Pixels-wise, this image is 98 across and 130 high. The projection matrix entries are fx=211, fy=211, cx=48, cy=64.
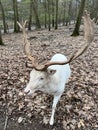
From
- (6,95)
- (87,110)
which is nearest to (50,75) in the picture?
(87,110)

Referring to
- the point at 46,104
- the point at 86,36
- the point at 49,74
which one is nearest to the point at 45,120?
the point at 46,104

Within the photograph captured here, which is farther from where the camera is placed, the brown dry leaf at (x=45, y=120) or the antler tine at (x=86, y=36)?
the brown dry leaf at (x=45, y=120)

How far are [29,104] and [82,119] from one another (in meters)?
1.56

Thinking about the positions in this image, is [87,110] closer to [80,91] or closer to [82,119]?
[82,119]

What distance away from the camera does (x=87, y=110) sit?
585 centimetres

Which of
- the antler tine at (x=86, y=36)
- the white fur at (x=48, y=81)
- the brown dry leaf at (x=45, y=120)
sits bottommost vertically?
the brown dry leaf at (x=45, y=120)

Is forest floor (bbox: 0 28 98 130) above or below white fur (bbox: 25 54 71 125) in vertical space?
below

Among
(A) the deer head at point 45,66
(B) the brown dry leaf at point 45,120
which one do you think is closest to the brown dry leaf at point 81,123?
(B) the brown dry leaf at point 45,120

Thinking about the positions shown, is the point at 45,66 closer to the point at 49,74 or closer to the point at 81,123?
the point at 49,74

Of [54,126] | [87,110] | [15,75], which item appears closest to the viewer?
[54,126]

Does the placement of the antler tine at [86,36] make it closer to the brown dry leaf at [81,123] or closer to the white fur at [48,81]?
the white fur at [48,81]

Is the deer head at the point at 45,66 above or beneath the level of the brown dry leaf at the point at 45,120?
above

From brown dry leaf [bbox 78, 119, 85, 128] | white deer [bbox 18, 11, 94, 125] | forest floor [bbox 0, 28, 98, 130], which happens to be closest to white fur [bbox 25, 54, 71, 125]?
white deer [bbox 18, 11, 94, 125]

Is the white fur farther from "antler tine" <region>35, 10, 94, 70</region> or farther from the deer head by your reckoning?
"antler tine" <region>35, 10, 94, 70</region>
